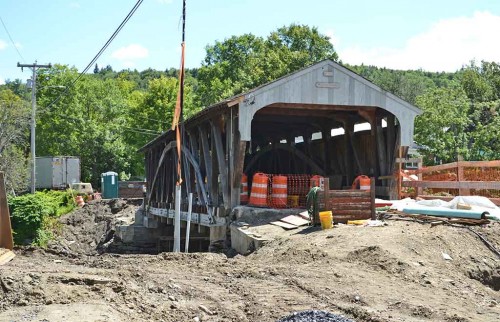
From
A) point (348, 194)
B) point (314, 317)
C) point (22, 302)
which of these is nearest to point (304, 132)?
point (348, 194)

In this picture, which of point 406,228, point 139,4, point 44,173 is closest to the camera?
point 406,228

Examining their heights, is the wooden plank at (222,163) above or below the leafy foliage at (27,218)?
above

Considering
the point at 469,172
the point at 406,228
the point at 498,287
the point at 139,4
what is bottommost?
the point at 498,287

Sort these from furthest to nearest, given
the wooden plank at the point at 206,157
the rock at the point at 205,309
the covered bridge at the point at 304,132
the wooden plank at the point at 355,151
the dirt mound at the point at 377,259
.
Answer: the wooden plank at the point at 355,151
the wooden plank at the point at 206,157
the covered bridge at the point at 304,132
the dirt mound at the point at 377,259
the rock at the point at 205,309

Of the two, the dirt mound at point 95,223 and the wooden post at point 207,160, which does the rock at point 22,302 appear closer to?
the wooden post at point 207,160

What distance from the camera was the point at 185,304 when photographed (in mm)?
8680

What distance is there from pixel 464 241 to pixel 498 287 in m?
1.37

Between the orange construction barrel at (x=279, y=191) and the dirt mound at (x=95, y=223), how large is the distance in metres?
12.1

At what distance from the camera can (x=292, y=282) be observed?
10.1 m

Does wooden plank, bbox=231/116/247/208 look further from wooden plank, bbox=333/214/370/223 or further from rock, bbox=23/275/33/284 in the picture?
rock, bbox=23/275/33/284

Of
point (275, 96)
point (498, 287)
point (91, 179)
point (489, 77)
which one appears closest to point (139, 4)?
Result: point (275, 96)

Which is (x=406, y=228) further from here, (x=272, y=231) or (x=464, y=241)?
(x=272, y=231)

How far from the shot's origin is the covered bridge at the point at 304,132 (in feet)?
61.1

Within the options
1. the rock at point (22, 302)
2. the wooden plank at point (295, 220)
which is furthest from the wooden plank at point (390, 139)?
the rock at point (22, 302)
